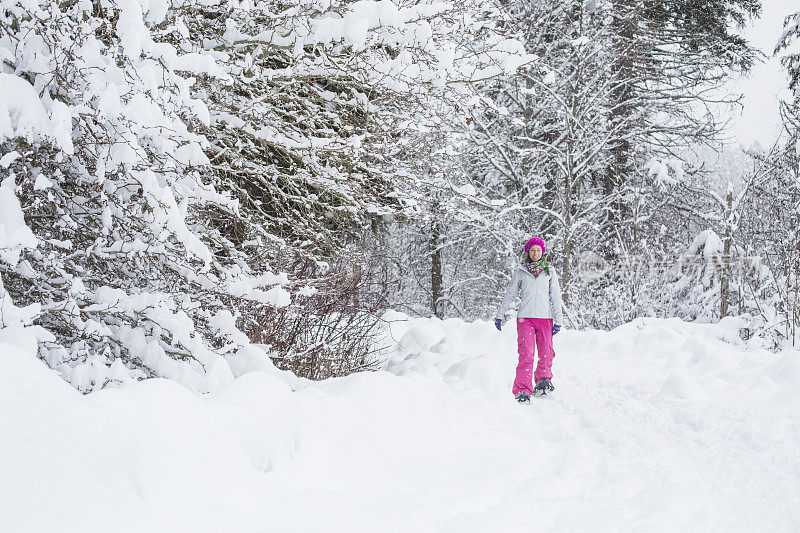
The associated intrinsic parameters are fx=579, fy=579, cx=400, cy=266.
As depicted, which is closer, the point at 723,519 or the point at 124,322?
the point at 723,519

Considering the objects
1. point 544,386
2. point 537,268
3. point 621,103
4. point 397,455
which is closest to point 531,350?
point 544,386

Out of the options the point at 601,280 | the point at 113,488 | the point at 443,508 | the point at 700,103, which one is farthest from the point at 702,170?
Answer: the point at 113,488

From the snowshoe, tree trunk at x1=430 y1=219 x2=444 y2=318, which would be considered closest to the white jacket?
the snowshoe

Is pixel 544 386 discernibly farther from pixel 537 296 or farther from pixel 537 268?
pixel 537 268

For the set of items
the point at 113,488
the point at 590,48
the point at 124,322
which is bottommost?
the point at 113,488

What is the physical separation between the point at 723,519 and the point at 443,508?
4.60ft

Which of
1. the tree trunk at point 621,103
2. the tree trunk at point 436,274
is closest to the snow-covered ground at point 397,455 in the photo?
the tree trunk at point 621,103

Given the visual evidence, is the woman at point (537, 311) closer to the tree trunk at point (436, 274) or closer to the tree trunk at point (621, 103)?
the tree trunk at point (621, 103)

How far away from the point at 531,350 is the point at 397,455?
2778 mm

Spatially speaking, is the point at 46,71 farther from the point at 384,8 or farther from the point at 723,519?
the point at 723,519

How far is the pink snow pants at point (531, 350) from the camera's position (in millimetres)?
5676

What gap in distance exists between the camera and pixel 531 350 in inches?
231

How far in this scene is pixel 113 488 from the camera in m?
1.92

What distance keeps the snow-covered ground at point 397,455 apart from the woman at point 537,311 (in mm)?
385
